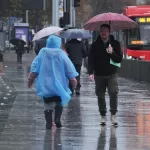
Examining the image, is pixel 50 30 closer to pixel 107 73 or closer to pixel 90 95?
pixel 107 73

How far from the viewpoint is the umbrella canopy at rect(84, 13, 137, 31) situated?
12.0 m

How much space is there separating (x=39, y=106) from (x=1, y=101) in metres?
1.25

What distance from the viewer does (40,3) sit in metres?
33.6

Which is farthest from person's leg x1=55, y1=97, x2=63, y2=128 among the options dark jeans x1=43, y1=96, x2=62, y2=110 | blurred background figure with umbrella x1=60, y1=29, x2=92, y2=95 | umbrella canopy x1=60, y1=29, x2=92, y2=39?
blurred background figure with umbrella x1=60, y1=29, x2=92, y2=95

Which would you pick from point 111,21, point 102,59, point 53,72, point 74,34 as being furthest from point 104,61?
point 74,34

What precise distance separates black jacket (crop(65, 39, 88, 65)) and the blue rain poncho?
6.04m

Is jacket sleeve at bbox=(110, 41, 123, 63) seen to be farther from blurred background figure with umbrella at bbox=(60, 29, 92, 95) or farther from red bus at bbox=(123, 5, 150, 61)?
red bus at bbox=(123, 5, 150, 61)

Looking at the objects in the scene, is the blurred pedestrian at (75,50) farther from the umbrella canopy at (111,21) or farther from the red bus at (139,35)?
the red bus at (139,35)

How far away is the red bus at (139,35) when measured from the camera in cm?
3269

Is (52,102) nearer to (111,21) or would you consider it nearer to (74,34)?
(111,21)

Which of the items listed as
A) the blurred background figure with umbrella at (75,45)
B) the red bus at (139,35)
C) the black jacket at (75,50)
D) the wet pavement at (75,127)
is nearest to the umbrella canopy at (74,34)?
the blurred background figure with umbrella at (75,45)

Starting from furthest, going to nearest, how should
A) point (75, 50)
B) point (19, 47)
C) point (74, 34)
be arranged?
1. point (19, 47)
2. point (75, 50)
3. point (74, 34)

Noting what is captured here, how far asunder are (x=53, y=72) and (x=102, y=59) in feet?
3.27

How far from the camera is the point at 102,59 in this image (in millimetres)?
11445
